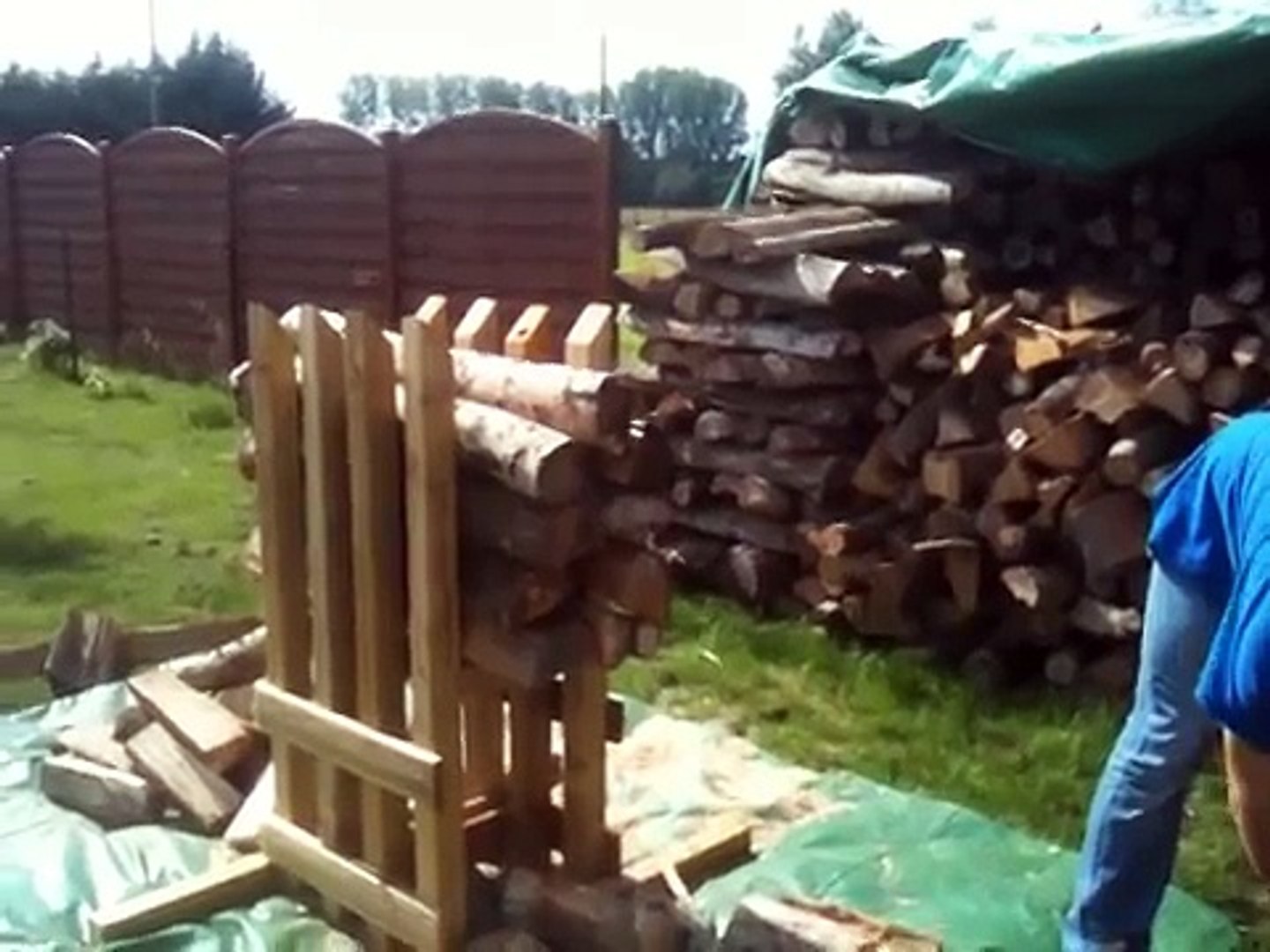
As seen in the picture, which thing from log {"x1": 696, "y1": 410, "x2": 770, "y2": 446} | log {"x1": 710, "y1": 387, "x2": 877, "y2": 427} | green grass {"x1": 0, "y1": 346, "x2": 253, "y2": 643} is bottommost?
green grass {"x1": 0, "y1": 346, "x2": 253, "y2": 643}

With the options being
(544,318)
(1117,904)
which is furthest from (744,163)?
(1117,904)

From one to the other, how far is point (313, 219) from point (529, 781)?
867 centimetres

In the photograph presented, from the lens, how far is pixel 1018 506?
581 centimetres

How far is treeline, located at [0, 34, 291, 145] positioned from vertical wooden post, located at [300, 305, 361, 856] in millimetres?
27440

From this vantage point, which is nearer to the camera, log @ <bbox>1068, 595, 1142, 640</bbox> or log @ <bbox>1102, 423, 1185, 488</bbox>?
log @ <bbox>1102, 423, 1185, 488</bbox>

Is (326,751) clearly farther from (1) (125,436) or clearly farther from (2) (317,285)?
(2) (317,285)

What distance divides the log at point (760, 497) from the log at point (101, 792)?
2600mm

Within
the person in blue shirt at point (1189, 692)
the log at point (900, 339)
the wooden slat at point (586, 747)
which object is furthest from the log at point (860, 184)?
the person in blue shirt at point (1189, 692)

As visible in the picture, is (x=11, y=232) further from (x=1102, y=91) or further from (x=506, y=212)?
(x=1102, y=91)

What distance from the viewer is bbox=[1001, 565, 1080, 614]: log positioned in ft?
18.7

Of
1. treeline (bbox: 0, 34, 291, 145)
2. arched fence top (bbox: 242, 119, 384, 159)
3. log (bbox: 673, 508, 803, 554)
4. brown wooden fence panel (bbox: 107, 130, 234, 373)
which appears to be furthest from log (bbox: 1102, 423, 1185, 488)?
treeline (bbox: 0, 34, 291, 145)

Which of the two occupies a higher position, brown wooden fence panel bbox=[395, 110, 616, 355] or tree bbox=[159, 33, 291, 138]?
tree bbox=[159, 33, 291, 138]

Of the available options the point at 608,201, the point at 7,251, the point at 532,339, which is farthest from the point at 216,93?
the point at 532,339

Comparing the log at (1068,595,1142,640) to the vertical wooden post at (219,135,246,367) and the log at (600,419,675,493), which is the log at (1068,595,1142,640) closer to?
the log at (600,419,675,493)
